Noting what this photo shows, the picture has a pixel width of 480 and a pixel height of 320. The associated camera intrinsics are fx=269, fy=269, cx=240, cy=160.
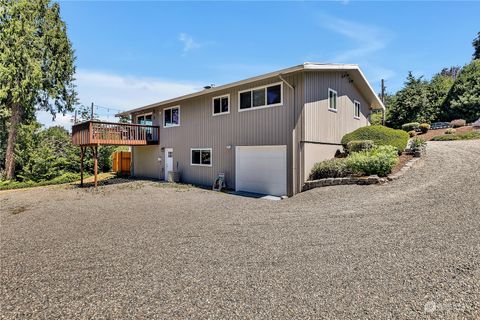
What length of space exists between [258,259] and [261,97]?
27.4ft

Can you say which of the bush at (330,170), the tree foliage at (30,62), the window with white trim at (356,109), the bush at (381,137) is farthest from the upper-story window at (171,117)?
the window with white trim at (356,109)

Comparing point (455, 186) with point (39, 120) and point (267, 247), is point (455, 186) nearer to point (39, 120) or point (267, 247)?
point (267, 247)

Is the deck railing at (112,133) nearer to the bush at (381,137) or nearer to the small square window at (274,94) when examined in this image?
the small square window at (274,94)

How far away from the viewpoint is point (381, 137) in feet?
38.8

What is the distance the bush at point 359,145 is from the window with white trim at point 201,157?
6562 mm

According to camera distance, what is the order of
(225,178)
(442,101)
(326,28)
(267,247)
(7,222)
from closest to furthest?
(267,247), (7,222), (326,28), (225,178), (442,101)

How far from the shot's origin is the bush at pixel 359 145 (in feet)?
36.0

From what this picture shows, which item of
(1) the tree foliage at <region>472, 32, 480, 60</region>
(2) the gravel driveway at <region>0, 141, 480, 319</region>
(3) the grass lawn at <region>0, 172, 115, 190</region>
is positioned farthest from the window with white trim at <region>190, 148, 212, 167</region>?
(1) the tree foliage at <region>472, 32, 480, 60</region>

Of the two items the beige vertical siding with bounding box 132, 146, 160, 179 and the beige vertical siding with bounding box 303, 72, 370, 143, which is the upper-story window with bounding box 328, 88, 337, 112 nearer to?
the beige vertical siding with bounding box 303, 72, 370, 143

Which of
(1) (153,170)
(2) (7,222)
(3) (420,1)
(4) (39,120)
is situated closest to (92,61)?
(4) (39,120)

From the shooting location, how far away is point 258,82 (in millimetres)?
11383

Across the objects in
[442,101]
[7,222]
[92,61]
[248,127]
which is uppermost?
[92,61]

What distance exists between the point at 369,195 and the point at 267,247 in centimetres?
455

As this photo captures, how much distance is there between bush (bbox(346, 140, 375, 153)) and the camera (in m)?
11.0
